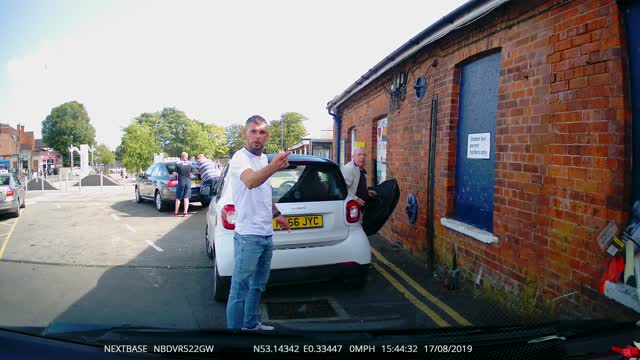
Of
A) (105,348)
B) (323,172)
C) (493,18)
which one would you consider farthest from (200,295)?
(493,18)

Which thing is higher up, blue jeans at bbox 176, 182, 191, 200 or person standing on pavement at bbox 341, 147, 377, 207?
person standing on pavement at bbox 341, 147, 377, 207

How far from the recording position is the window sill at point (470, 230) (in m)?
4.60

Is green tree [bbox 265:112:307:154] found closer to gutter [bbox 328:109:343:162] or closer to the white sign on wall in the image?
gutter [bbox 328:109:343:162]

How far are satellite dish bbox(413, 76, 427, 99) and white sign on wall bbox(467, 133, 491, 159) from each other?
1.53 meters

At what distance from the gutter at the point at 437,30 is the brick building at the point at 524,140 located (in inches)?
0.8

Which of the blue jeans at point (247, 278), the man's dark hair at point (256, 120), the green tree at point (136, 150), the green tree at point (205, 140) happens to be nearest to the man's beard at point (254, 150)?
the man's dark hair at point (256, 120)

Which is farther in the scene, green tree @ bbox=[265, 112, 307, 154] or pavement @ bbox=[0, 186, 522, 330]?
green tree @ bbox=[265, 112, 307, 154]

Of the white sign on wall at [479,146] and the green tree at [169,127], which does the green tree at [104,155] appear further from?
the white sign on wall at [479,146]

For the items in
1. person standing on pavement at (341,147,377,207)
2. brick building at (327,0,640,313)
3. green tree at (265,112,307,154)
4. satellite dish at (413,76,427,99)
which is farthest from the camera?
green tree at (265,112,307,154)

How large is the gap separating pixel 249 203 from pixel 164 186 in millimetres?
10355

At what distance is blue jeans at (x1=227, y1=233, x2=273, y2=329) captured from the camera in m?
3.20

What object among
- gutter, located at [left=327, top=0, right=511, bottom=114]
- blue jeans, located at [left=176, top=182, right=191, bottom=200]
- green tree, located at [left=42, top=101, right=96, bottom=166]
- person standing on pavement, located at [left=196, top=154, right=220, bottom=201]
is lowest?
blue jeans, located at [left=176, top=182, right=191, bottom=200]

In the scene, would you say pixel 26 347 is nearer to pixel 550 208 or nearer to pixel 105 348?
pixel 105 348

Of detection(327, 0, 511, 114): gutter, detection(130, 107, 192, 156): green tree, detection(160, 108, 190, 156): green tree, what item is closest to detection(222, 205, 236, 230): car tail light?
detection(327, 0, 511, 114): gutter
